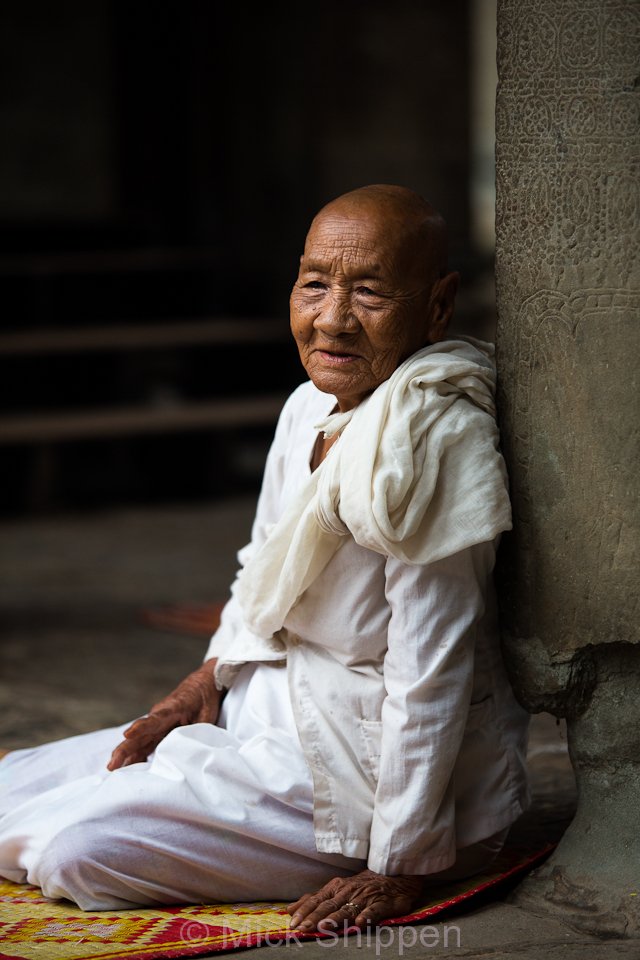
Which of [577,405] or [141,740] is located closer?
[577,405]

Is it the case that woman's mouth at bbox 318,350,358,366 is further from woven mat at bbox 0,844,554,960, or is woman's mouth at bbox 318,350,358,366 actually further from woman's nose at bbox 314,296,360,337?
woven mat at bbox 0,844,554,960

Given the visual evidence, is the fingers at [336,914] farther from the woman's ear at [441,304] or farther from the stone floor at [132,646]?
the woman's ear at [441,304]

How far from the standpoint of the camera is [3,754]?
321cm

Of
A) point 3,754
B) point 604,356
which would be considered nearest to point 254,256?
point 3,754

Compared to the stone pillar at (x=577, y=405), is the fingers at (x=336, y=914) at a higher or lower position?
lower

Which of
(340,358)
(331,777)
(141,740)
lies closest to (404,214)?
(340,358)

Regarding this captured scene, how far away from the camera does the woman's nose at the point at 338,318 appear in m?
2.51

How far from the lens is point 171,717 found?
2.88 m

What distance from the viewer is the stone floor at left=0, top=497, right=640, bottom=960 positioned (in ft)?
8.20

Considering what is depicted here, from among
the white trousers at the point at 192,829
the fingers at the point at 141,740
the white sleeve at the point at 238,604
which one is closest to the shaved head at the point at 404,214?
the white sleeve at the point at 238,604

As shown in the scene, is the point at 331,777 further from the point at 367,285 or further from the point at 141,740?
the point at 367,285

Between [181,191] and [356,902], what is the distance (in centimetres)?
735

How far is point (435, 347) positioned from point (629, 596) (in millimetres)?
569

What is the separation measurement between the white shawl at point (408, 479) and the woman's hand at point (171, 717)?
14.6 inches
